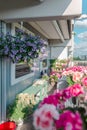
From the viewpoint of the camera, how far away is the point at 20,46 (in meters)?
4.45

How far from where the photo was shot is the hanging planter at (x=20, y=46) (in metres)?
4.36

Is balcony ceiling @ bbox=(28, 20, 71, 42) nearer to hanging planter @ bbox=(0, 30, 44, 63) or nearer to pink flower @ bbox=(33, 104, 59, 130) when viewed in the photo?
hanging planter @ bbox=(0, 30, 44, 63)

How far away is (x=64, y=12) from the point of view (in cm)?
426

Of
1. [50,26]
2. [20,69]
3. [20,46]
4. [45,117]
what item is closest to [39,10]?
[20,46]

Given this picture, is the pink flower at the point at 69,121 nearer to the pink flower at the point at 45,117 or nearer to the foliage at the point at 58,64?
the pink flower at the point at 45,117

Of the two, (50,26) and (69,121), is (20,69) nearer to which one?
(50,26)

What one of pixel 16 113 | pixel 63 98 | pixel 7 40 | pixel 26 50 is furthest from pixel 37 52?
pixel 63 98

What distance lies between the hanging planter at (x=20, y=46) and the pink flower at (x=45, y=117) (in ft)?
10.1

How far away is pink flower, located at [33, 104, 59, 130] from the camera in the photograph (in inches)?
49.1

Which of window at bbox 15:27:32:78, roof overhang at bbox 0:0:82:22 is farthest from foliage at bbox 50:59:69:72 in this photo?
roof overhang at bbox 0:0:82:22

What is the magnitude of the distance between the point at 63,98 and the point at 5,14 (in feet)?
10.6

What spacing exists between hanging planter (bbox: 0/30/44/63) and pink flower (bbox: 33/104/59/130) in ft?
10.1

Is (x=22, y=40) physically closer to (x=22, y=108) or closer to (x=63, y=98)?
(x=22, y=108)

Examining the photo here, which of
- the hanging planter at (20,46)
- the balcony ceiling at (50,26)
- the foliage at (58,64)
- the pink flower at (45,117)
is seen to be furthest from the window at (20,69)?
the foliage at (58,64)
